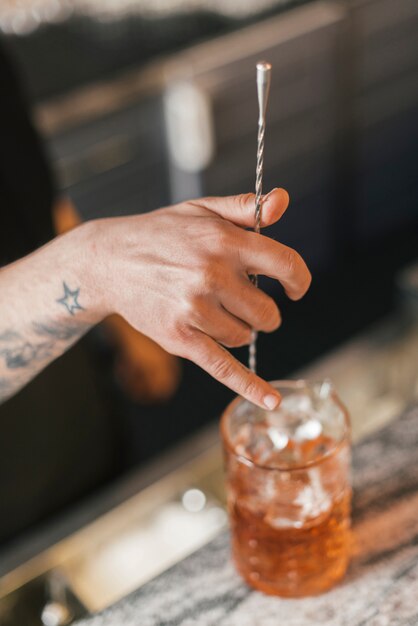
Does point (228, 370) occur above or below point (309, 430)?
above

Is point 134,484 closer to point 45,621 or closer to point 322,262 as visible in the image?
point 45,621

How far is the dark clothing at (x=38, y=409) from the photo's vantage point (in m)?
1.13

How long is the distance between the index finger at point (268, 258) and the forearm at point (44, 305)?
136 millimetres

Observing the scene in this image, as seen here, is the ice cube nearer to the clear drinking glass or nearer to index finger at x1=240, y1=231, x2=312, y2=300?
the clear drinking glass

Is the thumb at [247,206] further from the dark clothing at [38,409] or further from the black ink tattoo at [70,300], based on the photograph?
the dark clothing at [38,409]

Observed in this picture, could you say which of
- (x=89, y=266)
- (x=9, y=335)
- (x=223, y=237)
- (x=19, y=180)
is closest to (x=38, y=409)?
(x=19, y=180)

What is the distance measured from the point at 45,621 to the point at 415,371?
51 cm

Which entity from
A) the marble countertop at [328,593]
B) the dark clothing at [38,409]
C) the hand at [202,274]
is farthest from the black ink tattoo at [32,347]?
the dark clothing at [38,409]

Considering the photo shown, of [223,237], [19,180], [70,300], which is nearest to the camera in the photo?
[223,237]

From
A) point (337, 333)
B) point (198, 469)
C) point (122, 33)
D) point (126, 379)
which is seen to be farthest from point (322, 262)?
point (198, 469)

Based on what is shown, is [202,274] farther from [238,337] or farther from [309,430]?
[309,430]

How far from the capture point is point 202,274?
55 centimetres

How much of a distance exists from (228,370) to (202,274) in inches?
3.0

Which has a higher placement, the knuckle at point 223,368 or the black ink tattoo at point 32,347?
the knuckle at point 223,368
